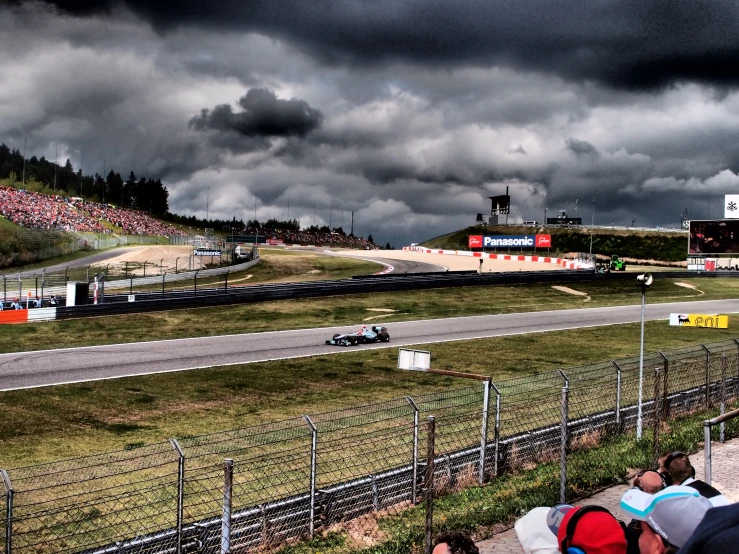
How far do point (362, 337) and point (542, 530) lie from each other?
26.9m

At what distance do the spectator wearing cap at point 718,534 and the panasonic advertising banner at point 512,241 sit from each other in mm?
102658

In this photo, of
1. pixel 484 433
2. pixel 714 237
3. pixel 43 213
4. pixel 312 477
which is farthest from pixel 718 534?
pixel 43 213

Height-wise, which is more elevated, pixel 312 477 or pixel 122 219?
pixel 122 219

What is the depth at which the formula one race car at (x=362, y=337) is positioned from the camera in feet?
98.3

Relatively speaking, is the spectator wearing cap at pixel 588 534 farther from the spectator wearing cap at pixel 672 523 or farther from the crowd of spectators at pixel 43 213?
the crowd of spectators at pixel 43 213

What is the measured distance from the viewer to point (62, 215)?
267ft

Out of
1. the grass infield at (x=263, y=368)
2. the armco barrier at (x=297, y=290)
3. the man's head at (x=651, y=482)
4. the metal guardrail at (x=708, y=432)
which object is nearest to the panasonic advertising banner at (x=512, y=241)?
the armco barrier at (x=297, y=290)

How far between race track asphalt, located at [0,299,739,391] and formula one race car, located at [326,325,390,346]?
42cm

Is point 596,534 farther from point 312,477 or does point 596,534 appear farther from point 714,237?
point 714,237

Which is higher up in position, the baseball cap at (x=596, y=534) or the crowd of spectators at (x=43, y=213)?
the crowd of spectators at (x=43, y=213)

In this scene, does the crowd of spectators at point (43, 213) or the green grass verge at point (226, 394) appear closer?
the green grass verge at point (226, 394)

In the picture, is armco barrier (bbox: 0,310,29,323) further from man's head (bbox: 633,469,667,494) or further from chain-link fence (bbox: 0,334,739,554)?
man's head (bbox: 633,469,667,494)

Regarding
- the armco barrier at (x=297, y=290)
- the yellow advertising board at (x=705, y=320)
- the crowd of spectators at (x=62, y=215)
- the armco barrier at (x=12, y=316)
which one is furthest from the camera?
the crowd of spectators at (x=62, y=215)

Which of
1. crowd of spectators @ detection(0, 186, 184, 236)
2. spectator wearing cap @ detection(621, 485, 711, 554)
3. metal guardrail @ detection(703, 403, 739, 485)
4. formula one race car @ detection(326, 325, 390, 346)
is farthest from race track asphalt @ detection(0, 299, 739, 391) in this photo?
crowd of spectators @ detection(0, 186, 184, 236)
